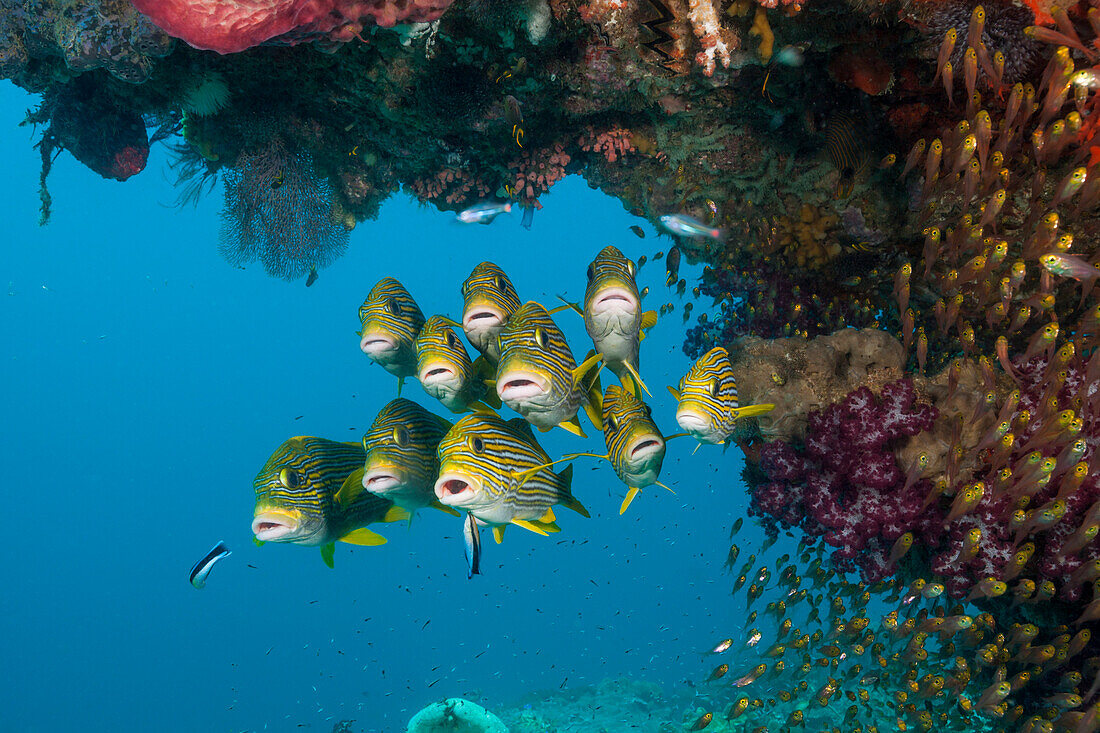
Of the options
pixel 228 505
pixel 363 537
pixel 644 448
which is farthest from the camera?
pixel 228 505

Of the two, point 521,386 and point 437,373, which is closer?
point 521,386

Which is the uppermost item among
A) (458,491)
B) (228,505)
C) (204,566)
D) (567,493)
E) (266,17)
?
(228,505)

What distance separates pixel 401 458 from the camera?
279cm

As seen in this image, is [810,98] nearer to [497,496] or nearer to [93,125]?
[497,496]

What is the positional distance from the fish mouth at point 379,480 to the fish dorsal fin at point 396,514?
39 centimetres

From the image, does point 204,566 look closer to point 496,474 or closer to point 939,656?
point 496,474

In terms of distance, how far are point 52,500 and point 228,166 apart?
89.1m

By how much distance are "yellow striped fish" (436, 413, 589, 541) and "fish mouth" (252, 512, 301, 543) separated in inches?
35.1

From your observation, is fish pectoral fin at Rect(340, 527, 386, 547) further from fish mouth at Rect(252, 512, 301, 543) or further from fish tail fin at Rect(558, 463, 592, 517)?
fish tail fin at Rect(558, 463, 592, 517)

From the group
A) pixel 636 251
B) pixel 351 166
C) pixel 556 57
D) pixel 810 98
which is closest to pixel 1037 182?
pixel 810 98

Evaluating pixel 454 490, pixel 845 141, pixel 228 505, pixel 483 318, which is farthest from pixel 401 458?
pixel 228 505

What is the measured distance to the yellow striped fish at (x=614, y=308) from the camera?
2658 mm

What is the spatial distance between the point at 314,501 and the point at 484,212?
486cm

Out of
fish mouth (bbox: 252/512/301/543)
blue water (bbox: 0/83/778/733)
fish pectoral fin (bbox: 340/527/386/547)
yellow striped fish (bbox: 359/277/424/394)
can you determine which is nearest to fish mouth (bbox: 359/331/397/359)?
yellow striped fish (bbox: 359/277/424/394)
